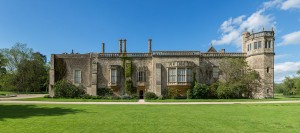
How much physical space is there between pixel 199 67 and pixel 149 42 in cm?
909

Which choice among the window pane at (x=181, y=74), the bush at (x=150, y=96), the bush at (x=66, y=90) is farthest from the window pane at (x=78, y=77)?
the window pane at (x=181, y=74)

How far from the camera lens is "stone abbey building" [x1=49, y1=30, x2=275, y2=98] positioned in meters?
31.6

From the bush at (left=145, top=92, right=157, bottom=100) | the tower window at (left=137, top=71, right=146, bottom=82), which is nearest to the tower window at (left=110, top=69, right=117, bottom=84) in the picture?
the tower window at (left=137, top=71, right=146, bottom=82)

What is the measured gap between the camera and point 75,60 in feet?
111

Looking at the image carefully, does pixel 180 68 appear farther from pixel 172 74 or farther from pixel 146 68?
pixel 146 68

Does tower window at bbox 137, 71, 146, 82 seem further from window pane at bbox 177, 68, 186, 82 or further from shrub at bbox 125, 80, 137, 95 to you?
window pane at bbox 177, 68, 186, 82

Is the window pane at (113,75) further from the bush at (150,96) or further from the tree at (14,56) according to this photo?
the tree at (14,56)

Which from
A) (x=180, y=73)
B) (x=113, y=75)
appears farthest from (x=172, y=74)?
(x=113, y=75)

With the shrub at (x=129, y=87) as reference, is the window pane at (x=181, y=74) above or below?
above

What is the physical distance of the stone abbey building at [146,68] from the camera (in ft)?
104

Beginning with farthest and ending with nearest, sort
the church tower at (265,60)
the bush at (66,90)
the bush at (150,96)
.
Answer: the bush at (66,90)
the church tower at (265,60)
the bush at (150,96)

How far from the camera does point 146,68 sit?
33.1 m

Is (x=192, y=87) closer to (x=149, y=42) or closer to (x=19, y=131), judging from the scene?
(x=149, y=42)

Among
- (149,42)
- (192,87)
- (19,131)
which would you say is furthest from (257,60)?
(19,131)
